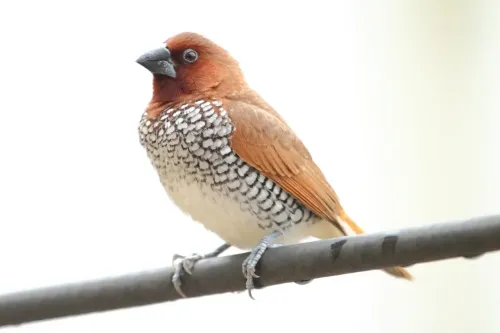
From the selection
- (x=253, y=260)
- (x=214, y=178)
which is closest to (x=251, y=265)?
(x=253, y=260)

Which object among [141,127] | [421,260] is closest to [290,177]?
[141,127]

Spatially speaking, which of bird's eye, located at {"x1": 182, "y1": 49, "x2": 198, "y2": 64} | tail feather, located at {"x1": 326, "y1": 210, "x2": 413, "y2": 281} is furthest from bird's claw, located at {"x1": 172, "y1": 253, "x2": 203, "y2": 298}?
bird's eye, located at {"x1": 182, "y1": 49, "x2": 198, "y2": 64}

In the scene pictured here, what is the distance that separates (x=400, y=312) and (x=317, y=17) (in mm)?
1550

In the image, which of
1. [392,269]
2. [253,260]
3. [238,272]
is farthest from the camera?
[392,269]

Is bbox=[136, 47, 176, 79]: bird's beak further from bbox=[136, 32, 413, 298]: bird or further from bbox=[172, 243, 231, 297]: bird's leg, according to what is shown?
bbox=[172, 243, 231, 297]: bird's leg

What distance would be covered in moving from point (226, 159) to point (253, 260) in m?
0.35

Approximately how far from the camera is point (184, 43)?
2.45m

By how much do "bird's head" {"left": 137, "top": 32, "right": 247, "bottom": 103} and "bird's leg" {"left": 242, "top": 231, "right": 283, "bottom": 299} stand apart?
1.46 feet

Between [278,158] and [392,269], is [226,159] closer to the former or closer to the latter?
[278,158]

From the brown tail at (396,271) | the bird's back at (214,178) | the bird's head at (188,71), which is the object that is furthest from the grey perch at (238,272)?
the bird's head at (188,71)

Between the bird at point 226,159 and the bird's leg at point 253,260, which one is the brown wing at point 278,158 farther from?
the bird's leg at point 253,260

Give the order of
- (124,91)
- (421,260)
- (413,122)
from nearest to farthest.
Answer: (421,260), (124,91), (413,122)

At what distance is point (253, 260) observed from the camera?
2.03m

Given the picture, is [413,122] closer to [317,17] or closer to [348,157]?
[348,157]
